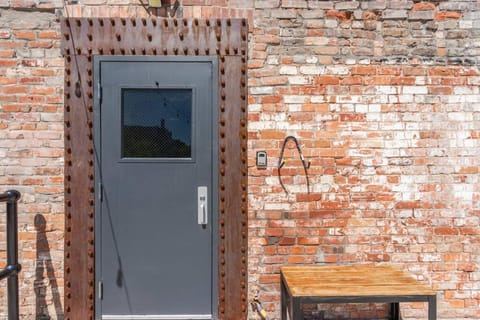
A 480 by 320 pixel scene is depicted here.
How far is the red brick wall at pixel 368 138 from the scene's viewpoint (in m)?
2.96

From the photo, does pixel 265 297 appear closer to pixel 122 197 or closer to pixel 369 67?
pixel 122 197

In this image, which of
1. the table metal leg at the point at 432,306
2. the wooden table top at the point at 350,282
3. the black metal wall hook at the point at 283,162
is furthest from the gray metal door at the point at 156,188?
the table metal leg at the point at 432,306

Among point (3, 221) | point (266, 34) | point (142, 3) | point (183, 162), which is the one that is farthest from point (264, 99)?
point (3, 221)

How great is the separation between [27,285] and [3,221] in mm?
567

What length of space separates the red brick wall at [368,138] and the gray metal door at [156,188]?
1.28 feet

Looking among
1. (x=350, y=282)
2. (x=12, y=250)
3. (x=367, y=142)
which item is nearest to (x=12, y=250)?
(x=12, y=250)

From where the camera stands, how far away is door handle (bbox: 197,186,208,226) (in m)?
2.93

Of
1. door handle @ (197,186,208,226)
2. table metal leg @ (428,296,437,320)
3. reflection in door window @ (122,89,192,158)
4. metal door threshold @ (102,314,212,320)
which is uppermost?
reflection in door window @ (122,89,192,158)

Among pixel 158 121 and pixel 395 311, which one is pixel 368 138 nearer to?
pixel 395 311

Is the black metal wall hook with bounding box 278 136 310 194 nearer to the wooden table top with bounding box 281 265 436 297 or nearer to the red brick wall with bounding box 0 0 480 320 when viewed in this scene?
the red brick wall with bounding box 0 0 480 320

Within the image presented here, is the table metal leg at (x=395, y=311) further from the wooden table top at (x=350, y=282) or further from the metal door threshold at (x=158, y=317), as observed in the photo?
the metal door threshold at (x=158, y=317)

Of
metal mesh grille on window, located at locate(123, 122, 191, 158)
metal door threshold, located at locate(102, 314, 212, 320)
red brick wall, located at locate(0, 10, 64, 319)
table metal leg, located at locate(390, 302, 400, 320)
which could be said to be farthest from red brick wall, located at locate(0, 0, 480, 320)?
metal mesh grille on window, located at locate(123, 122, 191, 158)

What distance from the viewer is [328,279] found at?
104 inches

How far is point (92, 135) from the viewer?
2.89 metres
